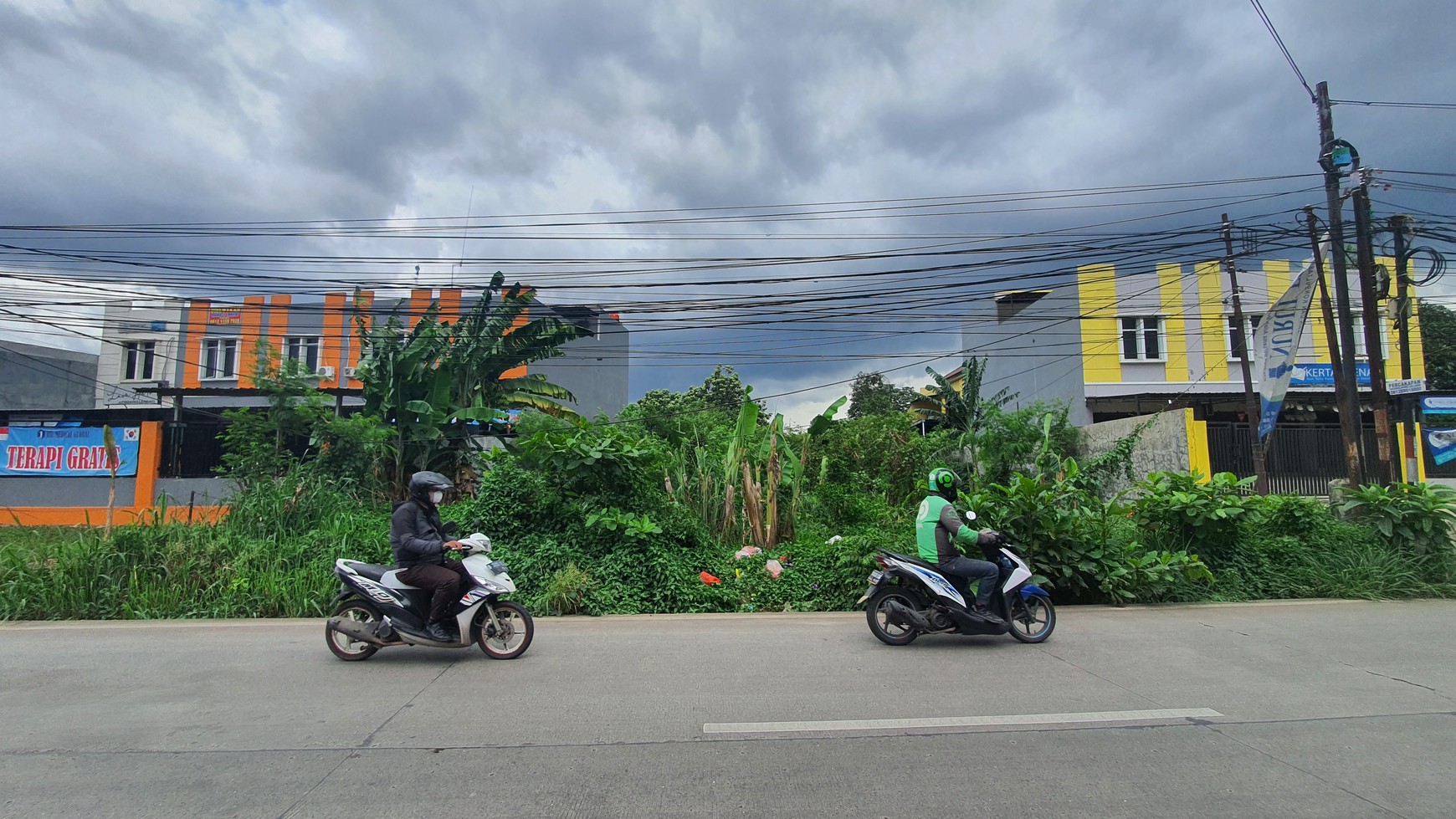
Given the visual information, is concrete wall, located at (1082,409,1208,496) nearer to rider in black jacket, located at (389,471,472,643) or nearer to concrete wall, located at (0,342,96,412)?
rider in black jacket, located at (389,471,472,643)

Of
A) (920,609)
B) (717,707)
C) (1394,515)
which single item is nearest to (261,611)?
(717,707)

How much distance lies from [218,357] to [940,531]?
30.6m

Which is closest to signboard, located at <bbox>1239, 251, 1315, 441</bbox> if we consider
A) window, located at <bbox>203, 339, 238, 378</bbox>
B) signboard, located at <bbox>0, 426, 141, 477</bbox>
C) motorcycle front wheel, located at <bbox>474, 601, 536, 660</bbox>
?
motorcycle front wheel, located at <bbox>474, 601, 536, 660</bbox>

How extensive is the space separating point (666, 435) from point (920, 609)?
8.38 meters

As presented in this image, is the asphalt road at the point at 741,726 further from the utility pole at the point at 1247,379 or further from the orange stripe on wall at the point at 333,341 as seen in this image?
the orange stripe on wall at the point at 333,341

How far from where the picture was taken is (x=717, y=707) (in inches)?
210

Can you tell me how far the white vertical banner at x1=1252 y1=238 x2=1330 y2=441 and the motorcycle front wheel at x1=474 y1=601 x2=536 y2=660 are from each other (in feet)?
43.3

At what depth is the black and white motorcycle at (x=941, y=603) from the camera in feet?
23.3

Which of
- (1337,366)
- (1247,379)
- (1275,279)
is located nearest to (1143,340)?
(1275,279)

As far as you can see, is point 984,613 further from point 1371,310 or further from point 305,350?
point 305,350

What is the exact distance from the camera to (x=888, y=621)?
7270 millimetres

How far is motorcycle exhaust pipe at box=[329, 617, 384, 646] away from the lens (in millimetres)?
6629

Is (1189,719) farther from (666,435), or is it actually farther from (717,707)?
(666,435)

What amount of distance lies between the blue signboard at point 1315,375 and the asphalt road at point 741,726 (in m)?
21.2
